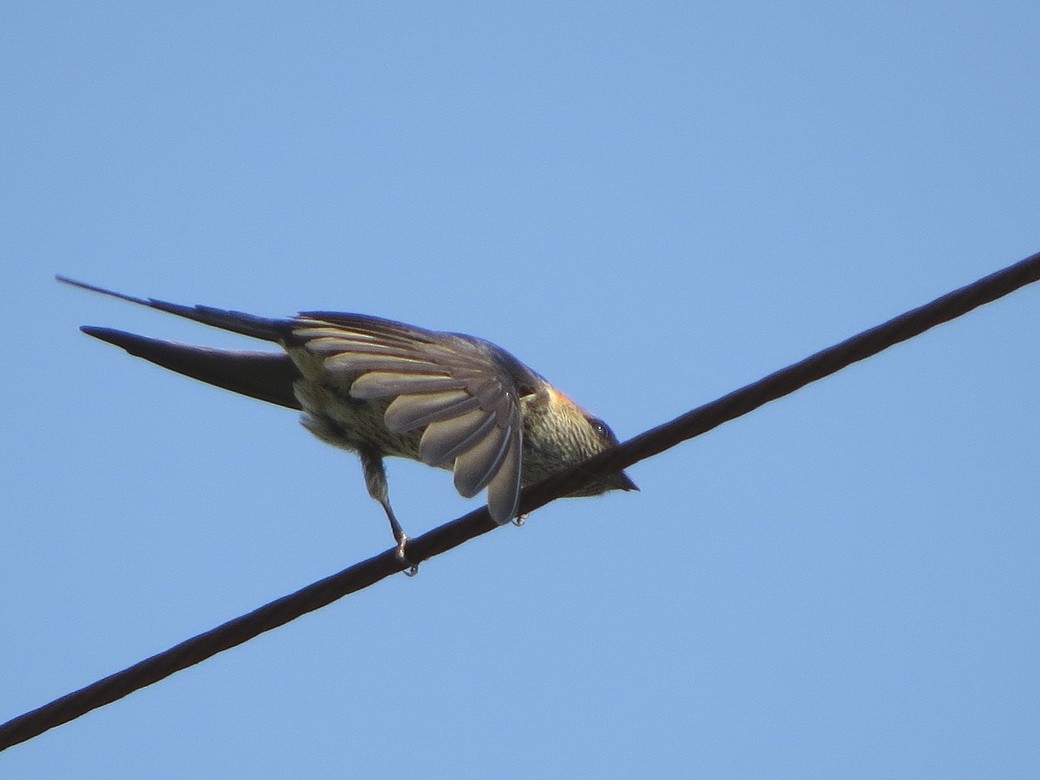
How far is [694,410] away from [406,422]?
1.19 meters

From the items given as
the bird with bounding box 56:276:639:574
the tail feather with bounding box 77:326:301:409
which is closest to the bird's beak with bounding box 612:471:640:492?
the bird with bounding box 56:276:639:574

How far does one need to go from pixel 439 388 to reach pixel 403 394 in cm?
18

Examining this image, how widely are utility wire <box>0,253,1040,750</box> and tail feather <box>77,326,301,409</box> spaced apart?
190cm

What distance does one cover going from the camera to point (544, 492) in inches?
149

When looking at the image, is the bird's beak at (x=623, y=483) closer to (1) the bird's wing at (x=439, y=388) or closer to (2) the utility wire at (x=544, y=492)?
(1) the bird's wing at (x=439, y=388)

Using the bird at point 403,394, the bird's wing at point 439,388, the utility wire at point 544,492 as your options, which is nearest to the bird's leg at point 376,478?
the bird at point 403,394

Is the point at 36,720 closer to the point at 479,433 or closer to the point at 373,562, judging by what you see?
the point at 373,562

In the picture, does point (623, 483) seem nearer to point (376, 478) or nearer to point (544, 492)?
point (376, 478)

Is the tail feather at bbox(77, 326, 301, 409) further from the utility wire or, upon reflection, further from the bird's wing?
the utility wire

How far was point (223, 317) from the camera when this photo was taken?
5078 mm

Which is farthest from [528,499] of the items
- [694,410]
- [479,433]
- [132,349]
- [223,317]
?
[132,349]

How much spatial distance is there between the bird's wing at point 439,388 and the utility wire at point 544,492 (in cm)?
18

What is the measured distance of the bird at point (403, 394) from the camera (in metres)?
4.17

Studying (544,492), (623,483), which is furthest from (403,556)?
(623,483)
